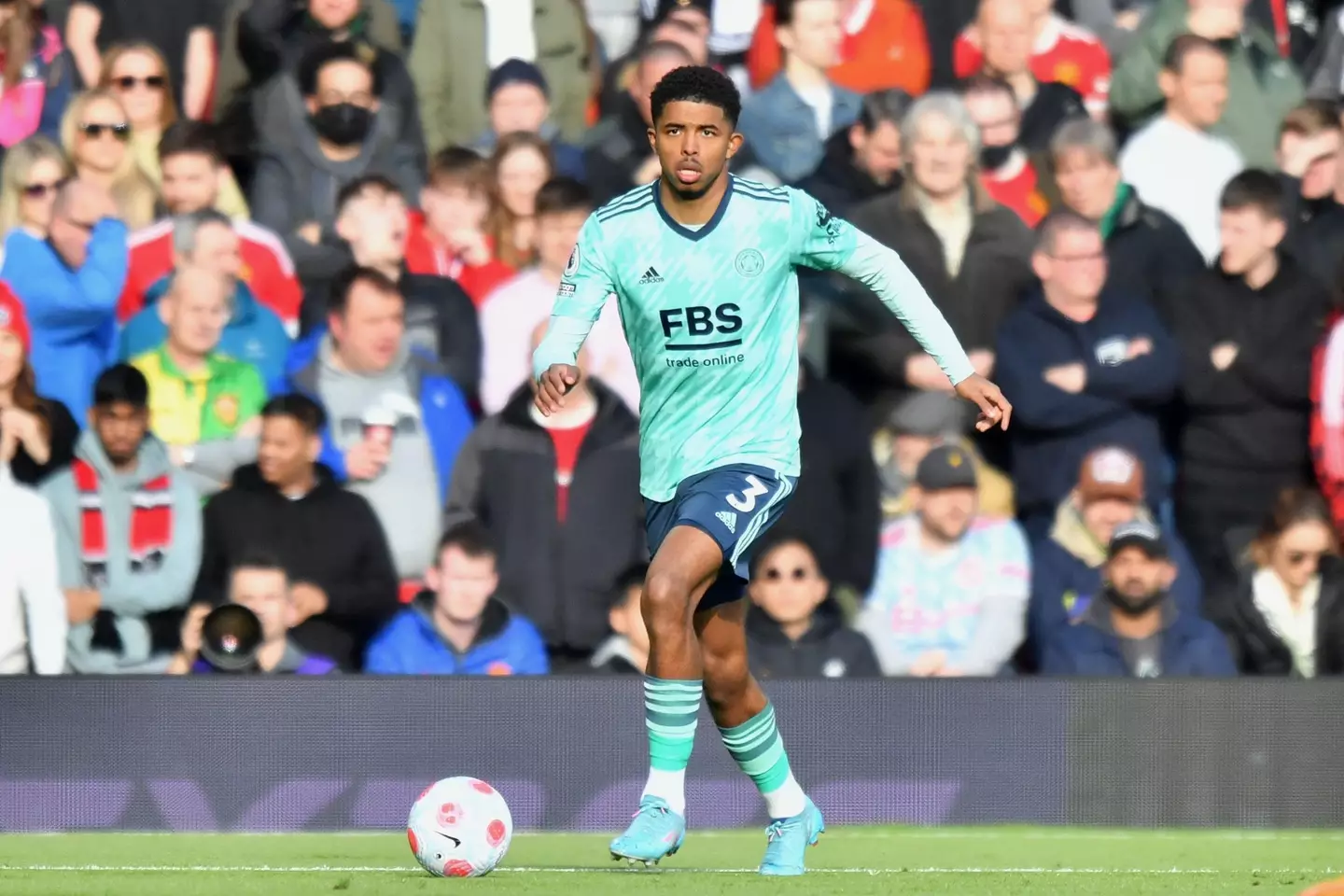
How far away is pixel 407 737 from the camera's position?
26.0 feet

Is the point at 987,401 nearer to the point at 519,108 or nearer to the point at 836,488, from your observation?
the point at 836,488

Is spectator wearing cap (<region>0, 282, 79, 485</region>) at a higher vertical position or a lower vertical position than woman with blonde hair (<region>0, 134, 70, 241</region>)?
lower

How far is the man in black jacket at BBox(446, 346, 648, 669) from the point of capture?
8.18 metres

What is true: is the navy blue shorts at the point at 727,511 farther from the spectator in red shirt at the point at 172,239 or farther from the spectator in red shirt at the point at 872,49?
the spectator in red shirt at the point at 872,49

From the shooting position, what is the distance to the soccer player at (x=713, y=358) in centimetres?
490

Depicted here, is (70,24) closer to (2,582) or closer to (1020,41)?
(2,582)

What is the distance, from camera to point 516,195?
27.8 ft

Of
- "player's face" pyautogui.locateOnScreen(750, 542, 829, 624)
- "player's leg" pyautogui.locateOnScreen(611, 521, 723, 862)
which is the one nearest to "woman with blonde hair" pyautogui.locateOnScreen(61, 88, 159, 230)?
"player's face" pyautogui.locateOnScreen(750, 542, 829, 624)

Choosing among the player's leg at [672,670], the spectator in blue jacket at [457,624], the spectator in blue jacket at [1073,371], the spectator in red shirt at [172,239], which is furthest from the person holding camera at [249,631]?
the player's leg at [672,670]

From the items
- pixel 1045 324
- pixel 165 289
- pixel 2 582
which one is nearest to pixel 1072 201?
pixel 1045 324

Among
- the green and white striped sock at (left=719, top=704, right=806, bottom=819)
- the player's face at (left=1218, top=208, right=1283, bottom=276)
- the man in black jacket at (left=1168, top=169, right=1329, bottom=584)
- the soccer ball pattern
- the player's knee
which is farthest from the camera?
the player's face at (left=1218, top=208, right=1283, bottom=276)

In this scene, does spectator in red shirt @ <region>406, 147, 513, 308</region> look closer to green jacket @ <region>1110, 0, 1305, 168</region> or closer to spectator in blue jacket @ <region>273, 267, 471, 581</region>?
spectator in blue jacket @ <region>273, 267, 471, 581</region>

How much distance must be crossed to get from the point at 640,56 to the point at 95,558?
9.54 ft

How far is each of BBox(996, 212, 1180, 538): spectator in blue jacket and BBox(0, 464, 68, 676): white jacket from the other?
3721 mm
